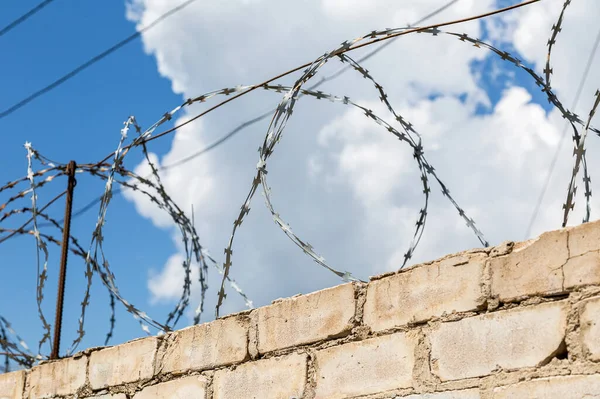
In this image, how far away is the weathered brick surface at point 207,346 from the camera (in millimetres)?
4188

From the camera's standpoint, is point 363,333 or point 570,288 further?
point 363,333

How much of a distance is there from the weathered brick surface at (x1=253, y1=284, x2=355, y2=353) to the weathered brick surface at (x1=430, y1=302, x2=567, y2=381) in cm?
51

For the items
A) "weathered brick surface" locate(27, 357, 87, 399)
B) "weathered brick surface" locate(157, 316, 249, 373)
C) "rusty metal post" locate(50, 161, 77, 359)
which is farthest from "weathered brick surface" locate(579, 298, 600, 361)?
"rusty metal post" locate(50, 161, 77, 359)

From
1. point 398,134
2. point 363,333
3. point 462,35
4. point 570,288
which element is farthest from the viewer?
point 398,134

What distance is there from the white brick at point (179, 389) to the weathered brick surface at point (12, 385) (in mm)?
1185

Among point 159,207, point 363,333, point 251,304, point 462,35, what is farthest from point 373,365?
point 159,207

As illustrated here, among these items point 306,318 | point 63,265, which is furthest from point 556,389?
point 63,265

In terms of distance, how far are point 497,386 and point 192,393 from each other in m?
1.73

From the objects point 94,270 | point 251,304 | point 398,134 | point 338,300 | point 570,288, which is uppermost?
point 398,134

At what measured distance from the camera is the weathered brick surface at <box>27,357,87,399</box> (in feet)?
16.5

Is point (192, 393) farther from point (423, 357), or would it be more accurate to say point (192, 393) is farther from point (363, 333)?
point (423, 357)

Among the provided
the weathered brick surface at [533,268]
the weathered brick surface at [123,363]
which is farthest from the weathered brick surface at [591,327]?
the weathered brick surface at [123,363]

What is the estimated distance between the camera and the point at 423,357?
338cm

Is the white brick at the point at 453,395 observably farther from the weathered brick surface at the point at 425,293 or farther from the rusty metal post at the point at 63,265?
the rusty metal post at the point at 63,265
